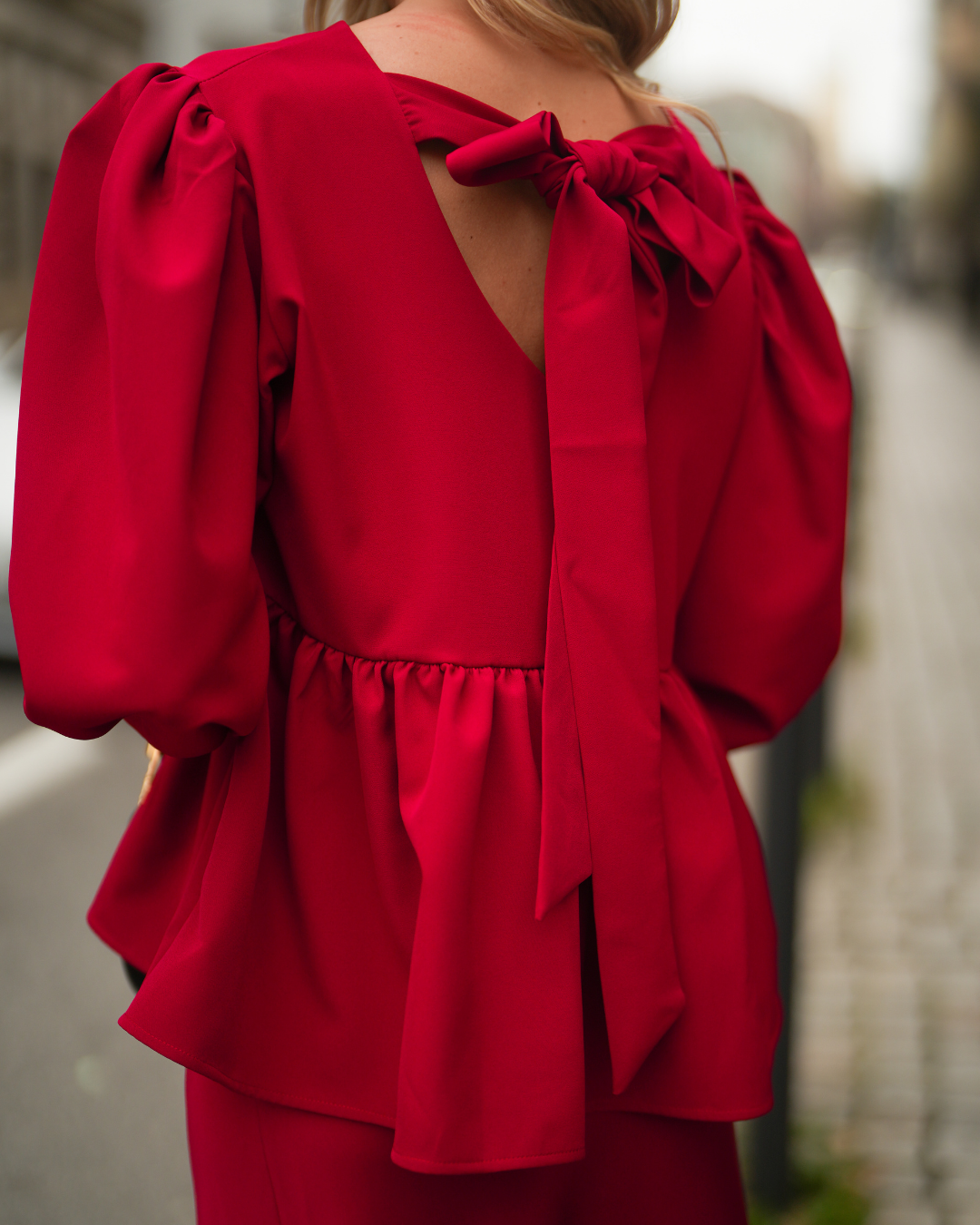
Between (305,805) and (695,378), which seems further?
(695,378)

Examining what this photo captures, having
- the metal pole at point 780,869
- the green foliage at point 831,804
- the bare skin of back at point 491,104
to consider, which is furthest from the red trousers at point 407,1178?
the green foliage at point 831,804

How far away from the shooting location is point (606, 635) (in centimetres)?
111

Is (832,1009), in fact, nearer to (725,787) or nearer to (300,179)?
(725,787)

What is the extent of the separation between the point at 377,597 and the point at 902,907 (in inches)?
124

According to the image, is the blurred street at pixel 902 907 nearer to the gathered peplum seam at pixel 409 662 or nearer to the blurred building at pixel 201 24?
the gathered peplum seam at pixel 409 662

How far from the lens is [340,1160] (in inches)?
A: 42.6

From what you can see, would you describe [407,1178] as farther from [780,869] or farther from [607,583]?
[780,869]

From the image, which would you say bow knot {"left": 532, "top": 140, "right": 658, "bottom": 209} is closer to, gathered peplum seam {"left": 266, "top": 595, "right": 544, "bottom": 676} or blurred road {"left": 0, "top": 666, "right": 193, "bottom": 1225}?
gathered peplum seam {"left": 266, "top": 595, "right": 544, "bottom": 676}

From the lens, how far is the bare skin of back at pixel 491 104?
1076 mm

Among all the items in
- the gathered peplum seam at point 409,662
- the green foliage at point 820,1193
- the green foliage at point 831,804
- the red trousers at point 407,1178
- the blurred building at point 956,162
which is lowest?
the blurred building at point 956,162

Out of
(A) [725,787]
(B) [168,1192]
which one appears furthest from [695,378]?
(B) [168,1192]

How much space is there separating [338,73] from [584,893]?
822mm

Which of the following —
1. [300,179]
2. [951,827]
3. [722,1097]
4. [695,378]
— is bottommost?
[951,827]

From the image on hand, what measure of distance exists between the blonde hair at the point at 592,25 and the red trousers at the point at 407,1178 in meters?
1.05
